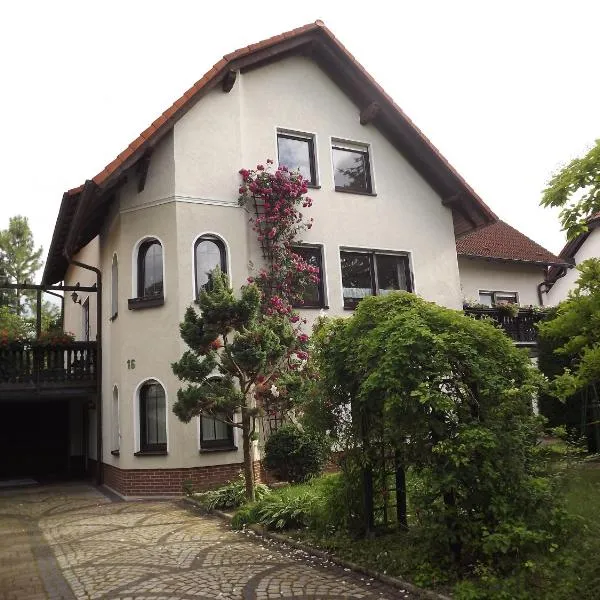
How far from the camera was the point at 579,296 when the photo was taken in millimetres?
7766

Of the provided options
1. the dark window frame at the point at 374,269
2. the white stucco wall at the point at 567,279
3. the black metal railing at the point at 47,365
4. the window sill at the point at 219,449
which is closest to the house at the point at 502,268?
the white stucco wall at the point at 567,279

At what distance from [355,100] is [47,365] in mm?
10633

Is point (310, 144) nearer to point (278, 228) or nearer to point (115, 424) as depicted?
point (278, 228)

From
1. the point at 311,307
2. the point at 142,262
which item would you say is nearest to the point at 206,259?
the point at 142,262

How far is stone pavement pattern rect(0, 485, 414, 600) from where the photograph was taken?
5.84 meters

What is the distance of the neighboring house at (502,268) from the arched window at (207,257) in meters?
9.81

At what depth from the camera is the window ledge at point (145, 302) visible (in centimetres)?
1280

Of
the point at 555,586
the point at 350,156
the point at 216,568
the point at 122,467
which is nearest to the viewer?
the point at 555,586

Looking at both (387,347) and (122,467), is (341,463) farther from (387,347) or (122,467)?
(122,467)

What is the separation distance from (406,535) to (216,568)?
221 centimetres

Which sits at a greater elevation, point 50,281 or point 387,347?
point 50,281

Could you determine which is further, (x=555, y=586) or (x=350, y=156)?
(x=350, y=156)

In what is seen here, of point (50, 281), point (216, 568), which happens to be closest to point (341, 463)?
point (216, 568)

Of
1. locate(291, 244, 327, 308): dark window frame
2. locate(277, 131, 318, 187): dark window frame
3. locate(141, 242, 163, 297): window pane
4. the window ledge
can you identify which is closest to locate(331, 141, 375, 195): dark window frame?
locate(277, 131, 318, 187): dark window frame
